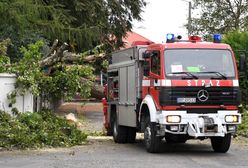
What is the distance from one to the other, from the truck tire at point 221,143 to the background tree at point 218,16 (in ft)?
91.1

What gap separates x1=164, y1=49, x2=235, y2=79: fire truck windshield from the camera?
1364cm

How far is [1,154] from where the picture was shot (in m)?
13.9

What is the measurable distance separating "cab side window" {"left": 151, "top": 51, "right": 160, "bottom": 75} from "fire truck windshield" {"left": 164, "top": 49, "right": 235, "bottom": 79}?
0.23 meters

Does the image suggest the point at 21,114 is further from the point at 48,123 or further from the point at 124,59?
the point at 124,59

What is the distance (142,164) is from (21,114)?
550 cm

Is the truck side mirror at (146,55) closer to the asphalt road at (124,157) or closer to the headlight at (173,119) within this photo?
the headlight at (173,119)

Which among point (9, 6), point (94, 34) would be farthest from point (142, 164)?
point (94, 34)

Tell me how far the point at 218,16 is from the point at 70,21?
1576 cm

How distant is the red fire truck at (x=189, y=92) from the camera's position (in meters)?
13.4

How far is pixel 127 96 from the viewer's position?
16.0 m

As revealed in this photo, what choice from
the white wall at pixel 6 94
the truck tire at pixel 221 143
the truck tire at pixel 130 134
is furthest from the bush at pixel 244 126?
the white wall at pixel 6 94

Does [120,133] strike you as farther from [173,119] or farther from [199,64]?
[199,64]

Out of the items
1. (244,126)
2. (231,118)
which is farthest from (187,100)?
(244,126)

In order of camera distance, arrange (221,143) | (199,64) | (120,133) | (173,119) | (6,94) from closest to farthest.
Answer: (173,119), (199,64), (221,143), (6,94), (120,133)
